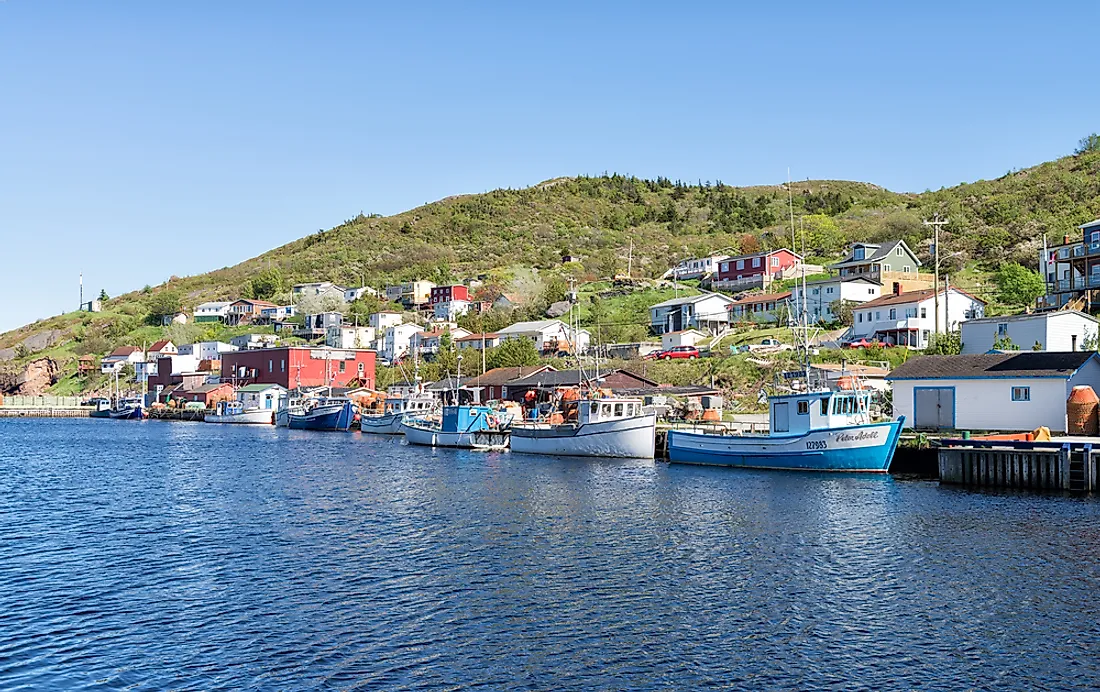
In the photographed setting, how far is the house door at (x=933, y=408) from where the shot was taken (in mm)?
51781

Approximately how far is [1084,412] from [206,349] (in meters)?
134

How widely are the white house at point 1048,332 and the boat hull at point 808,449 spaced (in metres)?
20.7

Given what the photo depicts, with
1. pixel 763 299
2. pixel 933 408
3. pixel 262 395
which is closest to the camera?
pixel 933 408

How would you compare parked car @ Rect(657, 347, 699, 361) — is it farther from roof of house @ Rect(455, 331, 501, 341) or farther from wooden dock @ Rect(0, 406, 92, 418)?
wooden dock @ Rect(0, 406, 92, 418)

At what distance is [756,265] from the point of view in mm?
130125

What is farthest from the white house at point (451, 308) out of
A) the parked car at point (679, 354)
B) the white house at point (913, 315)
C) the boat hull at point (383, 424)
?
the white house at point (913, 315)

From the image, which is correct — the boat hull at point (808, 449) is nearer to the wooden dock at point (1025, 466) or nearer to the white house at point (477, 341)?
the wooden dock at point (1025, 466)

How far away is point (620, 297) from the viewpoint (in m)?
140

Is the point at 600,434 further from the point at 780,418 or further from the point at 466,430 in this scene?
the point at 466,430

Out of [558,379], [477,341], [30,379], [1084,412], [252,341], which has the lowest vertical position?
[1084,412]

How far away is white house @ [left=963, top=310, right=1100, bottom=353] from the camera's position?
62.4m

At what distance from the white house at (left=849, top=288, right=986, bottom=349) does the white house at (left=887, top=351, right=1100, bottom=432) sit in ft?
103

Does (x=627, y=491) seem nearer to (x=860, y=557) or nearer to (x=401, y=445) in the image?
(x=860, y=557)

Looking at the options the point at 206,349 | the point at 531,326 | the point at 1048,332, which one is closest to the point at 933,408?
the point at 1048,332
